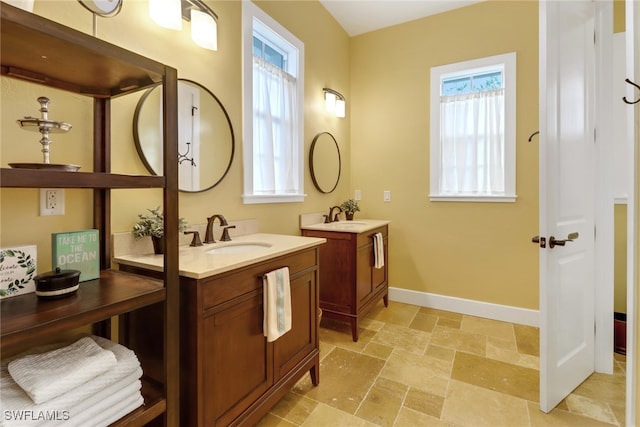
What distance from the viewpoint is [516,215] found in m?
2.78

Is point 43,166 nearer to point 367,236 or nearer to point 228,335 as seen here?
point 228,335

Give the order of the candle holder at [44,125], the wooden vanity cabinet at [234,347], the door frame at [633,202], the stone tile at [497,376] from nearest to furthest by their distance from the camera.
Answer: the candle holder at [44,125]
the wooden vanity cabinet at [234,347]
the door frame at [633,202]
the stone tile at [497,376]

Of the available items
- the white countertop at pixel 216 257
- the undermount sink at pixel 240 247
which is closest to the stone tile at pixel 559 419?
the white countertop at pixel 216 257

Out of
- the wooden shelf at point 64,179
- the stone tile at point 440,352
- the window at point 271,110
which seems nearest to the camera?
the wooden shelf at point 64,179

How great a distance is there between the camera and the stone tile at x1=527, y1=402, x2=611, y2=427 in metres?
1.55

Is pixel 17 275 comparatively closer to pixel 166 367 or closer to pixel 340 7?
Answer: pixel 166 367

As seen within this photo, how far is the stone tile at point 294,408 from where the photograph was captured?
1.60 meters

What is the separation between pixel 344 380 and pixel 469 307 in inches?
67.3

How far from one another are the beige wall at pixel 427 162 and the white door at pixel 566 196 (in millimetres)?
870

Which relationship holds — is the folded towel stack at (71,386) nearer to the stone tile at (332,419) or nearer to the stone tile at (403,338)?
the stone tile at (332,419)

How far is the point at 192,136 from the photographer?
5.72ft

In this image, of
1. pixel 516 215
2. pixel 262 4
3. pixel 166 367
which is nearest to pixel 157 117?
pixel 166 367

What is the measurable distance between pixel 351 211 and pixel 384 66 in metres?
1.66

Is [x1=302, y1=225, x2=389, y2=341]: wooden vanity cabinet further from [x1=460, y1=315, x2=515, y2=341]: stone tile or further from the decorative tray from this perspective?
the decorative tray
